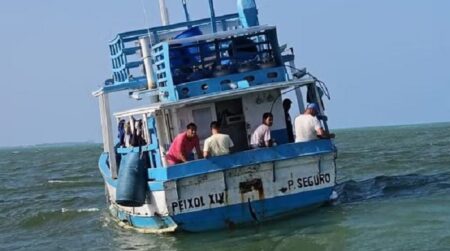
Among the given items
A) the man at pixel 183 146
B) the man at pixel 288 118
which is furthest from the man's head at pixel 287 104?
the man at pixel 183 146

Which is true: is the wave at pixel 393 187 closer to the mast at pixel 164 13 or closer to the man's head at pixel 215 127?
the man's head at pixel 215 127

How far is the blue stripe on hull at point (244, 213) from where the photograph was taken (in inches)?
570

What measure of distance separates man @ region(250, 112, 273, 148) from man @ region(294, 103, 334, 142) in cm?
52

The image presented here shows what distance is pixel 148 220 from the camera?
1550 centimetres

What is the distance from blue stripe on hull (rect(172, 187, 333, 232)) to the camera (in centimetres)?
1447

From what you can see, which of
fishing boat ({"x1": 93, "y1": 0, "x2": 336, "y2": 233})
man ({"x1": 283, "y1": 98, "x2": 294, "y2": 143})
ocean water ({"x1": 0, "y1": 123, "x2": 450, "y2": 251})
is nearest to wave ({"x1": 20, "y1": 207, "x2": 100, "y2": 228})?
ocean water ({"x1": 0, "y1": 123, "x2": 450, "y2": 251})

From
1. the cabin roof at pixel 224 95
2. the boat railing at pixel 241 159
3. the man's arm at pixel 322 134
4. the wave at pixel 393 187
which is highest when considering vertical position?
the cabin roof at pixel 224 95

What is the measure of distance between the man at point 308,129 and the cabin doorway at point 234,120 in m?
1.43

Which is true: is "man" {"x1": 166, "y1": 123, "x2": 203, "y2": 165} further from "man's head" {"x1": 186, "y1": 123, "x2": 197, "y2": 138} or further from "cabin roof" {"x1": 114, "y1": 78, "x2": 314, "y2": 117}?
"cabin roof" {"x1": 114, "y1": 78, "x2": 314, "y2": 117}

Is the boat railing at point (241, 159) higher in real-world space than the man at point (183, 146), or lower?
lower

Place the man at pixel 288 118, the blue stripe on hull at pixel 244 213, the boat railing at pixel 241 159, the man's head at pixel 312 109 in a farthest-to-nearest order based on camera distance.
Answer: the man at pixel 288 118
the man's head at pixel 312 109
the blue stripe on hull at pixel 244 213
the boat railing at pixel 241 159

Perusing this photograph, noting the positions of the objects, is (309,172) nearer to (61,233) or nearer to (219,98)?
(219,98)

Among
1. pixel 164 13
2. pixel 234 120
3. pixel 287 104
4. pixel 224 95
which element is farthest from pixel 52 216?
pixel 224 95

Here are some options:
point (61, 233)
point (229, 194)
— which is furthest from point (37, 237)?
point (229, 194)
